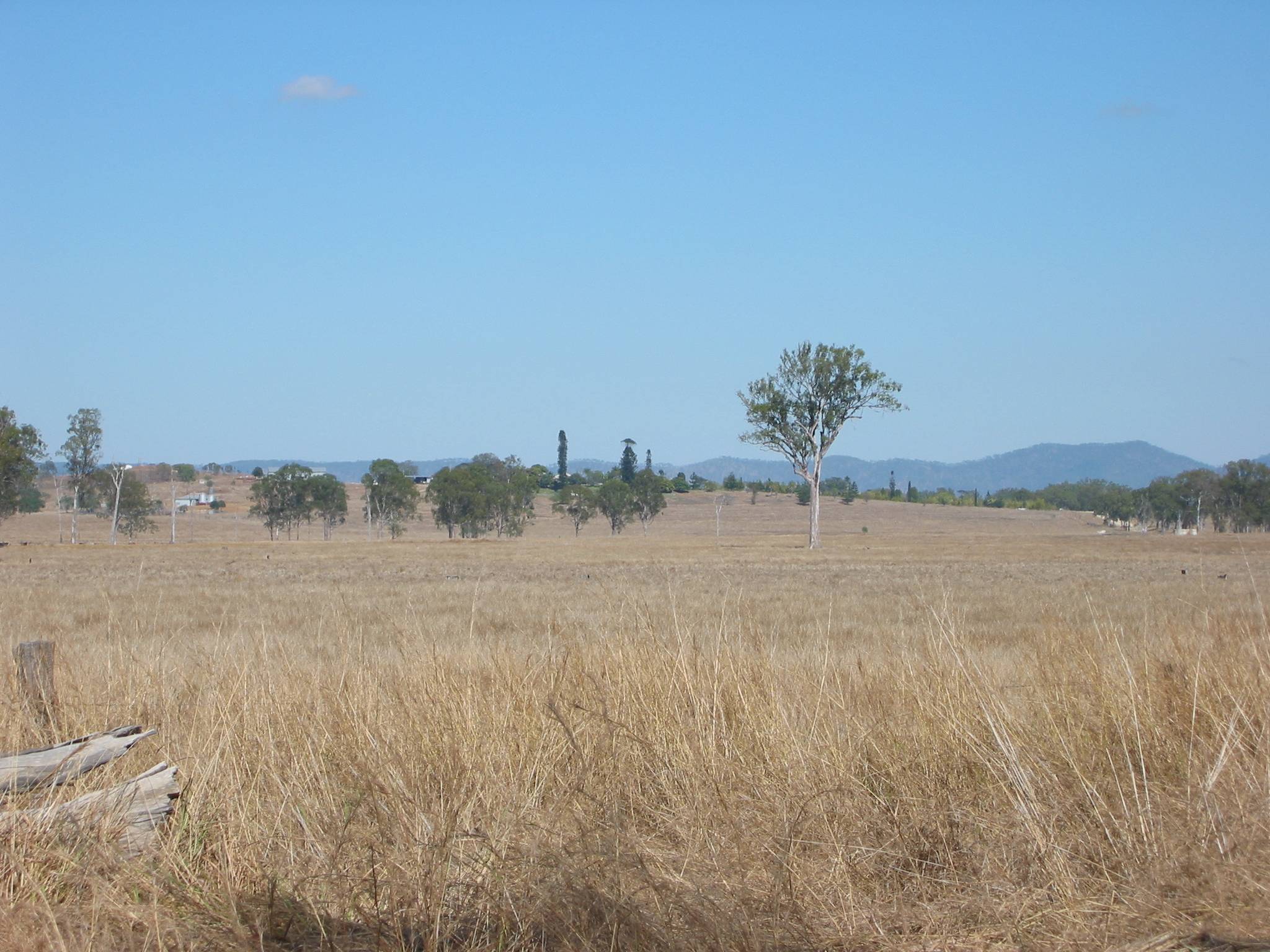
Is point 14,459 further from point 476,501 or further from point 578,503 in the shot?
point 578,503

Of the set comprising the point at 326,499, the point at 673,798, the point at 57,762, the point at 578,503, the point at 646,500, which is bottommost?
the point at 673,798

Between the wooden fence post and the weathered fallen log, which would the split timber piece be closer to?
the weathered fallen log

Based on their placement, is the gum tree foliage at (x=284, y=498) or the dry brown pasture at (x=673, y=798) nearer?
the dry brown pasture at (x=673, y=798)

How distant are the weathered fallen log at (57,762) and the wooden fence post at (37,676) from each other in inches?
69.5

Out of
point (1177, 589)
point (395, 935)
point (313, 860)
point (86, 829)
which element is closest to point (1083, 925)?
point (395, 935)

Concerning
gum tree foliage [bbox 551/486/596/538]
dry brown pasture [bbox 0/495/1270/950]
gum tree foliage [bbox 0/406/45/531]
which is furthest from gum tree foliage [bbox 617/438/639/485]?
dry brown pasture [bbox 0/495/1270/950]

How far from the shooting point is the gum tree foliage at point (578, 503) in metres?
115

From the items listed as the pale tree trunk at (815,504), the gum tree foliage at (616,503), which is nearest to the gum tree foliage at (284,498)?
the gum tree foliage at (616,503)

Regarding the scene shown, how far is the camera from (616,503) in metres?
115

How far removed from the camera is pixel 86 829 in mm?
4234

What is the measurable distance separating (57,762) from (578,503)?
110 meters

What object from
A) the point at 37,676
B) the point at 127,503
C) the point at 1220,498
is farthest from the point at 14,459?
the point at 1220,498

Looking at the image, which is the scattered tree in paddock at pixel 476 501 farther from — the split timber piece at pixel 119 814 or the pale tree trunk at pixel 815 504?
the split timber piece at pixel 119 814

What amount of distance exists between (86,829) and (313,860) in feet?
3.17
